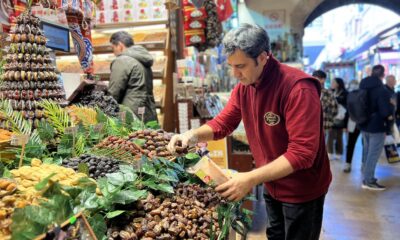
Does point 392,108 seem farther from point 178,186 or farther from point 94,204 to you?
point 94,204

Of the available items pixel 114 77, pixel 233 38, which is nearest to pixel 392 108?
pixel 114 77

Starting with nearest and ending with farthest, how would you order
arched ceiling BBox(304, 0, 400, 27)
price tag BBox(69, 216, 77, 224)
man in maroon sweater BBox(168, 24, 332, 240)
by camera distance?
price tag BBox(69, 216, 77, 224), man in maroon sweater BBox(168, 24, 332, 240), arched ceiling BBox(304, 0, 400, 27)

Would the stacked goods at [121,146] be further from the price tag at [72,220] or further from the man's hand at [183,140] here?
the price tag at [72,220]

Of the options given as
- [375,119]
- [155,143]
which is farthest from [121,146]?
[375,119]

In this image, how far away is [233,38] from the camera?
184 centimetres

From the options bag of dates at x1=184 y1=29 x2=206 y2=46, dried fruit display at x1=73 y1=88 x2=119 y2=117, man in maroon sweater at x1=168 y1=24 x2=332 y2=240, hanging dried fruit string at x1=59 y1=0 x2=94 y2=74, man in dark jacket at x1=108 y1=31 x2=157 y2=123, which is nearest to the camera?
man in maroon sweater at x1=168 y1=24 x2=332 y2=240

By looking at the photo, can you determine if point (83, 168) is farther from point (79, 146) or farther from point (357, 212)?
point (357, 212)

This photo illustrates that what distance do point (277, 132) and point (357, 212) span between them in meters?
3.27

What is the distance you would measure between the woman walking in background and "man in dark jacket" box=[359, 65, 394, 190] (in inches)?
88.0

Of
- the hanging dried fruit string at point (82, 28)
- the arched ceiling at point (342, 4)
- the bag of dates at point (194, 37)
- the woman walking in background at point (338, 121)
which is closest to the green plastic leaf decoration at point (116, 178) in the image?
the hanging dried fruit string at point (82, 28)

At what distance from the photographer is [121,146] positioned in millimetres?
2166

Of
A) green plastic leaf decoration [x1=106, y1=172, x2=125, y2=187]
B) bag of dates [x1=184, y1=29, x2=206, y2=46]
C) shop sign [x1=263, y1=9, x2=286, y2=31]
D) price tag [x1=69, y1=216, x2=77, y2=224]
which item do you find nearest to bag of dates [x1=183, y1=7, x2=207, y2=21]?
bag of dates [x1=184, y1=29, x2=206, y2=46]

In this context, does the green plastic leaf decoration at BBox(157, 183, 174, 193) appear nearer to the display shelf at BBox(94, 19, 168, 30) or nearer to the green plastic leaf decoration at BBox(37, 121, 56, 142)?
the green plastic leaf decoration at BBox(37, 121, 56, 142)

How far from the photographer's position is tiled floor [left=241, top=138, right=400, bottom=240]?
408 centimetres
